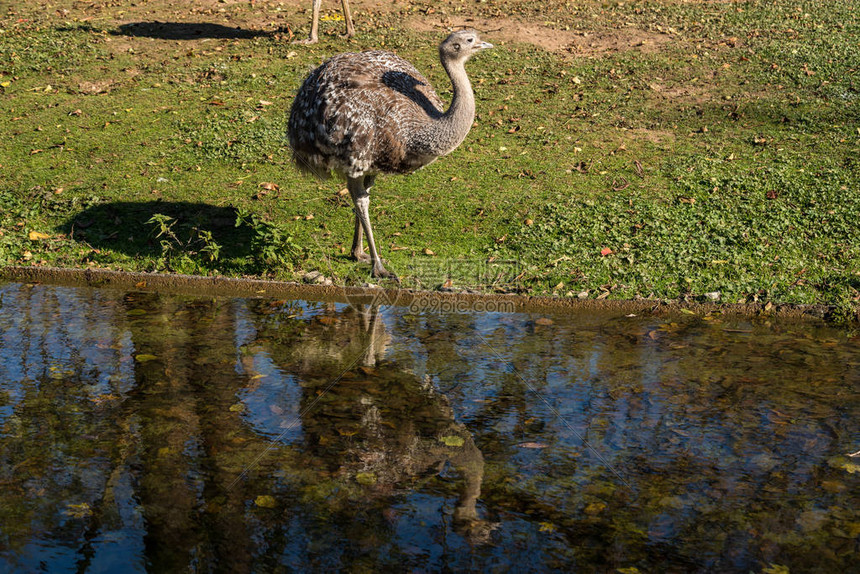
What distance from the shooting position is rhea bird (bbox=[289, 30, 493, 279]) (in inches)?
324

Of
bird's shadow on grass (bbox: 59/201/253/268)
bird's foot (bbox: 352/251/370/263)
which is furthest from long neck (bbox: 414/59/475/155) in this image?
bird's shadow on grass (bbox: 59/201/253/268)

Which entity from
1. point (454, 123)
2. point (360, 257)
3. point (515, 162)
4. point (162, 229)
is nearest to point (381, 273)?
point (360, 257)

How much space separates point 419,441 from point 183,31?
13.1m

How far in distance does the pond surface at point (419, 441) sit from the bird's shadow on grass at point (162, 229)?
1.15 m

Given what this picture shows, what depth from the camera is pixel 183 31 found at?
16.5 metres

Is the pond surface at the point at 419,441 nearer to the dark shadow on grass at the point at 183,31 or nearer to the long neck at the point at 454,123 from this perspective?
the long neck at the point at 454,123

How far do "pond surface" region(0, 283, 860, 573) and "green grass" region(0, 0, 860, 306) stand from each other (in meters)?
1.11

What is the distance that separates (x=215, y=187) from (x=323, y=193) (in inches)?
55.3

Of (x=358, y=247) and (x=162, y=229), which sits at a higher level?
(x=162, y=229)

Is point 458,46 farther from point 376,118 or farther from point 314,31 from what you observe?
point 314,31

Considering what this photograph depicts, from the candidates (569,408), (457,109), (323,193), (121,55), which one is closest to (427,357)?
(569,408)

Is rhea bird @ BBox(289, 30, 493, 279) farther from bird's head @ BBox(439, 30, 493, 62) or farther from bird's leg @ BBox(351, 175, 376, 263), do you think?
bird's leg @ BBox(351, 175, 376, 263)

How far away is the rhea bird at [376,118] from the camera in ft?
27.0

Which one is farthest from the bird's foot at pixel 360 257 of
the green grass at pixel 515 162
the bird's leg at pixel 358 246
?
the green grass at pixel 515 162
